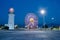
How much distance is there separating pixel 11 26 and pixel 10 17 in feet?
29.4

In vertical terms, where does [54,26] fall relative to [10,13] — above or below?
below

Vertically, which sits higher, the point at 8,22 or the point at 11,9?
the point at 11,9

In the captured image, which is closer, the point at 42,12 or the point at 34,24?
the point at 42,12

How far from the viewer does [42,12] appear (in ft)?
179

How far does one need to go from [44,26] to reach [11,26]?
122 ft

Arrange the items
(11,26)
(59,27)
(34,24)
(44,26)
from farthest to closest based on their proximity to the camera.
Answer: (34,24) < (11,26) < (44,26) < (59,27)

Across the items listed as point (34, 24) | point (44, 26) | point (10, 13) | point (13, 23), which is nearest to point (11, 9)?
point (10, 13)

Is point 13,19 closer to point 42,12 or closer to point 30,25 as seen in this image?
point 30,25

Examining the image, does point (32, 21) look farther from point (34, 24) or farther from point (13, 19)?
point (13, 19)

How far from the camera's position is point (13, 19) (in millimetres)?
97438

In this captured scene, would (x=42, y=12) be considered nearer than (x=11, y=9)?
Yes

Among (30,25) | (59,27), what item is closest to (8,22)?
(30,25)

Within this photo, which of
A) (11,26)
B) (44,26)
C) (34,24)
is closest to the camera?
(44,26)

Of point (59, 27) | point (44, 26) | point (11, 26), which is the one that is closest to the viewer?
point (59, 27)
